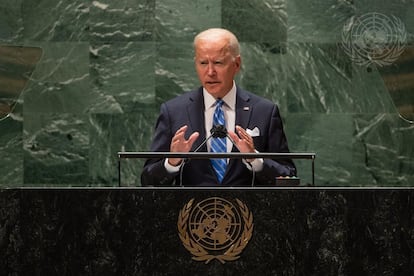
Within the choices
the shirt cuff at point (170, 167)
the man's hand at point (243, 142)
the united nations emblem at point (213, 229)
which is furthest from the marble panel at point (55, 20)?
the united nations emblem at point (213, 229)

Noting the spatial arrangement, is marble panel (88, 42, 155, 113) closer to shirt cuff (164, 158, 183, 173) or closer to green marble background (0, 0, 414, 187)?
green marble background (0, 0, 414, 187)

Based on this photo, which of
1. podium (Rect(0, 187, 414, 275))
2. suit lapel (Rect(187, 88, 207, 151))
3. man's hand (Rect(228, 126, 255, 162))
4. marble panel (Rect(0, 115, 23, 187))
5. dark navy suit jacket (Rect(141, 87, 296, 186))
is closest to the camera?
podium (Rect(0, 187, 414, 275))

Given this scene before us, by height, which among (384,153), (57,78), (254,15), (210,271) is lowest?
(210,271)

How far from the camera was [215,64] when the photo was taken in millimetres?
5477

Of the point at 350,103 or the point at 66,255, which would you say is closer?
the point at 66,255

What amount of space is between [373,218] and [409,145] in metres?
3.38

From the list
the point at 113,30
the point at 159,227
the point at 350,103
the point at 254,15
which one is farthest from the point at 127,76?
the point at 159,227

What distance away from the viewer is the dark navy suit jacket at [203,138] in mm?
4961

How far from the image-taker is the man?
5113 mm

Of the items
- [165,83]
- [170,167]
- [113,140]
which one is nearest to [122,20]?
[165,83]

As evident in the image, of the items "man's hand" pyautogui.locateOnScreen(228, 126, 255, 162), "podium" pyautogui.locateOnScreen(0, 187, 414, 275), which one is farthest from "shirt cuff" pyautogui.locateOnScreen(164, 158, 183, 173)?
"podium" pyautogui.locateOnScreen(0, 187, 414, 275)

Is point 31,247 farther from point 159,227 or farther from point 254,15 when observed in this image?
point 254,15

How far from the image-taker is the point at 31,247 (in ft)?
12.3

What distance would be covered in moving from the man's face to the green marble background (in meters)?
1.51
